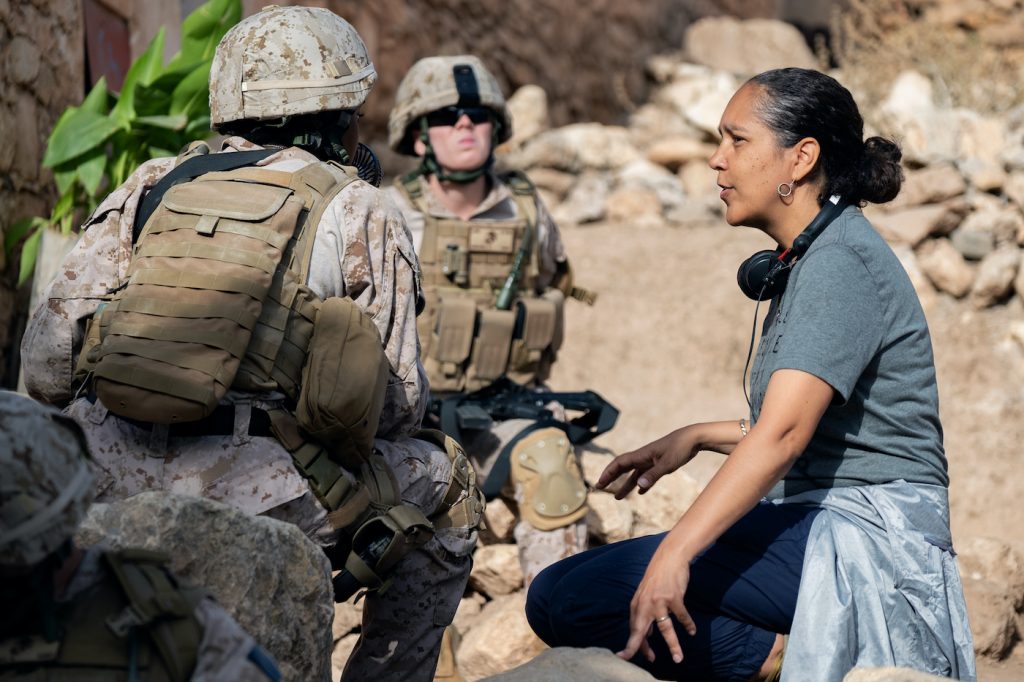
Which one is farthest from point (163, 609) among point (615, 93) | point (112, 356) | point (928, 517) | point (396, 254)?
Result: point (615, 93)

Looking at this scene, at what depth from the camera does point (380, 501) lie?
2.73 m

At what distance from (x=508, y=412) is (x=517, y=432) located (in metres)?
0.12

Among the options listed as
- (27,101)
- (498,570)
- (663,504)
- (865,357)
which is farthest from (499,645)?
(27,101)

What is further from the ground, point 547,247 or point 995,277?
point 547,247

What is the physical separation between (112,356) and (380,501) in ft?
2.27

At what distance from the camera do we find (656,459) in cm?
300

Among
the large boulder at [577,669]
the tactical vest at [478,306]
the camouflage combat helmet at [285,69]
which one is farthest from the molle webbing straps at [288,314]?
the tactical vest at [478,306]

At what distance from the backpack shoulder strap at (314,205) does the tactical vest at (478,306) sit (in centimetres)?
194

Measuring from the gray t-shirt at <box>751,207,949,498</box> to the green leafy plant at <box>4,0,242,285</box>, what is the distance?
3011 millimetres

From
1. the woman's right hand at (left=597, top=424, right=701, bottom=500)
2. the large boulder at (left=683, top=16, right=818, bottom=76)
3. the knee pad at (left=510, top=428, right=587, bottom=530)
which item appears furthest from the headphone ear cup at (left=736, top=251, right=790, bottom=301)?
the large boulder at (left=683, top=16, right=818, bottom=76)

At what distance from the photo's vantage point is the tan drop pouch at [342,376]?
8.17ft

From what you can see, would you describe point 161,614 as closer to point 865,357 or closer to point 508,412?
point 865,357

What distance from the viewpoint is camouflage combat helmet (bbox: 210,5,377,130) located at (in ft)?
9.14

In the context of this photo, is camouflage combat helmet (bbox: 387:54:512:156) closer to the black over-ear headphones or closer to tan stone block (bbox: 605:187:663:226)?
the black over-ear headphones
